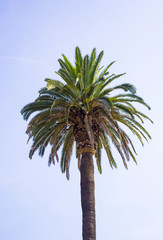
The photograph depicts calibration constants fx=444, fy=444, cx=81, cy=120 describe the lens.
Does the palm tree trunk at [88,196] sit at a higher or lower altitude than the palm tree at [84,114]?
lower

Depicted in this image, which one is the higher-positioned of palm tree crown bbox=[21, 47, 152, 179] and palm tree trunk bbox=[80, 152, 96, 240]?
palm tree crown bbox=[21, 47, 152, 179]

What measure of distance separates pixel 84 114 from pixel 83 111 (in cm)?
18

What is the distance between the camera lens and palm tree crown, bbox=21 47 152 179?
22812 millimetres

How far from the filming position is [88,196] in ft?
70.9

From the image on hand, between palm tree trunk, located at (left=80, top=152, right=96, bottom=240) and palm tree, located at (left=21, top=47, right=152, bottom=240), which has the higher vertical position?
palm tree, located at (left=21, top=47, right=152, bottom=240)

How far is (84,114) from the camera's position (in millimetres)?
23125

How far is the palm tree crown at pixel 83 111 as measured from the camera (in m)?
22.8

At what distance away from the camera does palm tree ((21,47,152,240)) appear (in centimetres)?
2253

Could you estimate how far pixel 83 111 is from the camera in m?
23.1

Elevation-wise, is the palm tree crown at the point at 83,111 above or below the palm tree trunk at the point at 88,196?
above

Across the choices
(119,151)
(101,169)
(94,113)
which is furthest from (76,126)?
(101,169)

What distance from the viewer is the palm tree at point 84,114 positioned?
887 inches

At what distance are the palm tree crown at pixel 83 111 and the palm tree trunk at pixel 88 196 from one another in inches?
27.6

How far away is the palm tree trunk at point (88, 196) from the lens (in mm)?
20547
